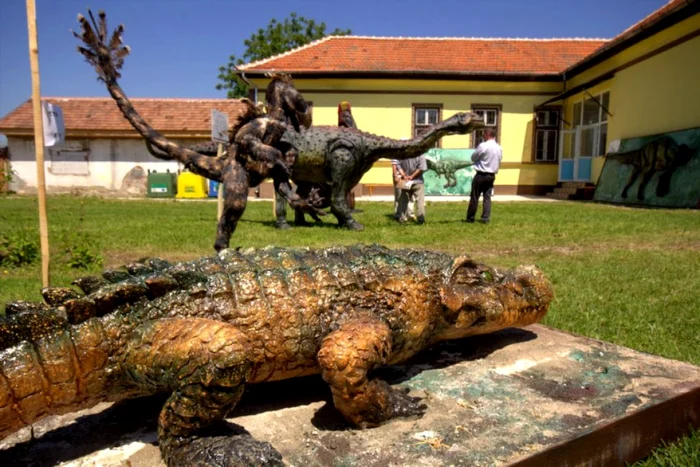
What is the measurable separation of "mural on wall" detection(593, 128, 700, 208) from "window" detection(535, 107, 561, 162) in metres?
4.67

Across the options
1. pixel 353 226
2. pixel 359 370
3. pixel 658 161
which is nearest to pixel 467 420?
pixel 359 370

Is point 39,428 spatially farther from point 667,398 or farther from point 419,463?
point 667,398

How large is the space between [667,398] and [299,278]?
1735mm

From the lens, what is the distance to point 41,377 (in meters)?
1.65

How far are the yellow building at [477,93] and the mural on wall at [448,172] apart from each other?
0.77 m

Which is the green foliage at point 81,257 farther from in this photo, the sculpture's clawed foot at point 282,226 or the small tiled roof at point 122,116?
the small tiled roof at point 122,116

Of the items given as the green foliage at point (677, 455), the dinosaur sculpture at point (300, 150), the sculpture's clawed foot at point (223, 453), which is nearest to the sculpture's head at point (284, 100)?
the dinosaur sculpture at point (300, 150)

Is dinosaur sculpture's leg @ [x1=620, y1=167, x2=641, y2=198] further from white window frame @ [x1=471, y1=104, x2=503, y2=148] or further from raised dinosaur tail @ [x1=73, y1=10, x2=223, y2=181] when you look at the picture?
raised dinosaur tail @ [x1=73, y1=10, x2=223, y2=181]

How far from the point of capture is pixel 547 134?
69.5 feet

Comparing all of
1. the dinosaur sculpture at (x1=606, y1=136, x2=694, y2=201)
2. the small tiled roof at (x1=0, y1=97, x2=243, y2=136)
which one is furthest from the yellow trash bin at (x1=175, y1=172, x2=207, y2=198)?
the dinosaur sculpture at (x1=606, y1=136, x2=694, y2=201)

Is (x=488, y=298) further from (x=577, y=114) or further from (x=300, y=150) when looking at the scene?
(x=577, y=114)

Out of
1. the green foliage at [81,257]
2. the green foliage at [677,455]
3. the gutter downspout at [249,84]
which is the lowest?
the green foliage at [677,455]

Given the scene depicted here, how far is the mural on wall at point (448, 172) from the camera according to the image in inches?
794

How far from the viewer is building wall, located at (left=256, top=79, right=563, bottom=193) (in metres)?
20.1
